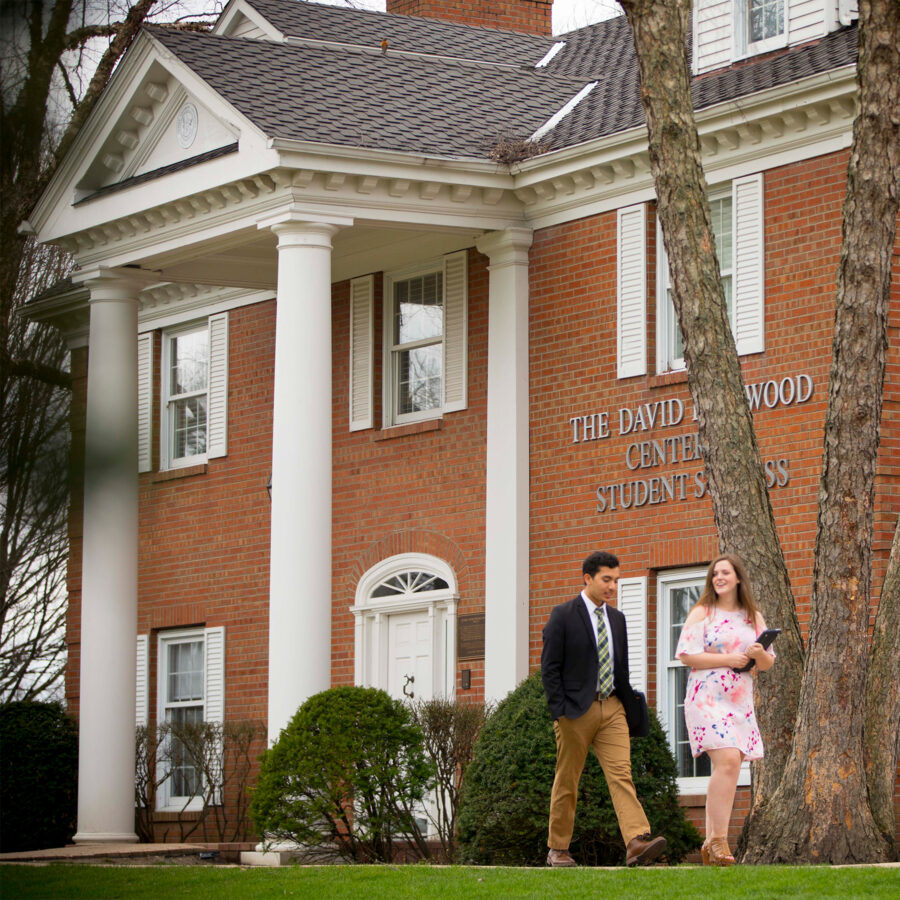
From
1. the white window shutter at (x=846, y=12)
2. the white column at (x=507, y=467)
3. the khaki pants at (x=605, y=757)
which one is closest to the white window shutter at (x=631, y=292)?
the white column at (x=507, y=467)

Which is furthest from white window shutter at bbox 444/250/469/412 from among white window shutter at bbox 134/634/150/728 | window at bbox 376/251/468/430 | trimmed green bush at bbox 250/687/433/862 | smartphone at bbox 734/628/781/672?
smartphone at bbox 734/628/781/672

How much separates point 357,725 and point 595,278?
5.32 meters

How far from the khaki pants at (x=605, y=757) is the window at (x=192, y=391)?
11.2 meters

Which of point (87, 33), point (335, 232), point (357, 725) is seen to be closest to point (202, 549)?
point (335, 232)

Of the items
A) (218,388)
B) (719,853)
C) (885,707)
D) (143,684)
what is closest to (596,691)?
(719,853)

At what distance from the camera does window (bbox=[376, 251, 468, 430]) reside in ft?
59.9

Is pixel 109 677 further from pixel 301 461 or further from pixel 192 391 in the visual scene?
pixel 192 391

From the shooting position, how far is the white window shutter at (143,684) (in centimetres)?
2159

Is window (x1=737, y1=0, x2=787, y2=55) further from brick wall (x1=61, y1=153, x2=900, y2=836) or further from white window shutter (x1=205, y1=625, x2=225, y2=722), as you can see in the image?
white window shutter (x1=205, y1=625, x2=225, y2=722)

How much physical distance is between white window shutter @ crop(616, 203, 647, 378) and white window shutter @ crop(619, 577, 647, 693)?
199cm

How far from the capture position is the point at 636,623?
626 inches

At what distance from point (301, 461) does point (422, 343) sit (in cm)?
318

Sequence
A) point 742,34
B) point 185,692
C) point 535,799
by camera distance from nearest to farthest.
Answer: point 535,799, point 742,34, point 185,692

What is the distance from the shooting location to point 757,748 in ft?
32.3
